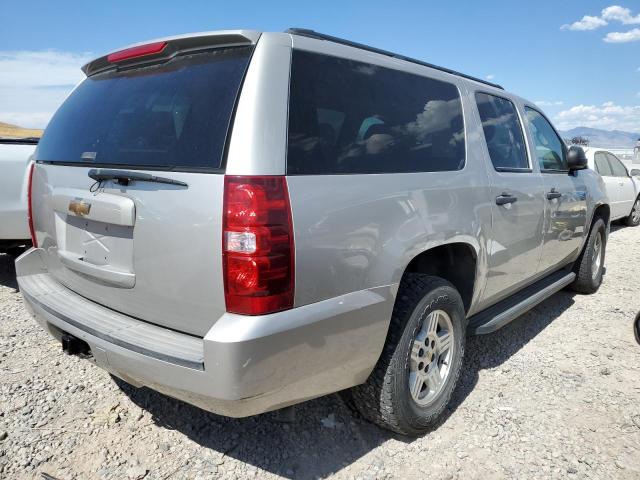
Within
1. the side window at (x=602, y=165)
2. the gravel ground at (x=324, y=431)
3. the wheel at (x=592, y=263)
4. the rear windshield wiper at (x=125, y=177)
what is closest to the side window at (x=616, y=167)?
the side window at (x=602, y=165)

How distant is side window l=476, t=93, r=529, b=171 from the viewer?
3.21 metres

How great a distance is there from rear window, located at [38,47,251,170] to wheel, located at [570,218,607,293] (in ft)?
14.3

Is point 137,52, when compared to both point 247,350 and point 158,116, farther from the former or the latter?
point 247,350

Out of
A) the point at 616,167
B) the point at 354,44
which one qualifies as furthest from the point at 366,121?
the point at 616,167

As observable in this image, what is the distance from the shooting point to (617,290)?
540 cm

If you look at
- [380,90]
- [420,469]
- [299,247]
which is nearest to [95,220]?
[299,247]

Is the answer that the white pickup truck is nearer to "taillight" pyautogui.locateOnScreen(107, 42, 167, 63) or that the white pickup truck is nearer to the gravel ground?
the gravel ground

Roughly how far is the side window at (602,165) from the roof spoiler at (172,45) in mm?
8987

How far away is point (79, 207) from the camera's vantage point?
2.17 m

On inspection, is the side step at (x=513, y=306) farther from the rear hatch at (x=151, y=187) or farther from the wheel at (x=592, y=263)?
the rear hatch at (x=151, y=187)

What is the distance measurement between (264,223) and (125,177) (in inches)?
25.8

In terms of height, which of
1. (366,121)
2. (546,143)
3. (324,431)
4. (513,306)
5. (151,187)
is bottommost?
(324,431)

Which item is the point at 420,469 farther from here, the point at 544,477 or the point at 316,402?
the point at 316,402

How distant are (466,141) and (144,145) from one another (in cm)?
186
